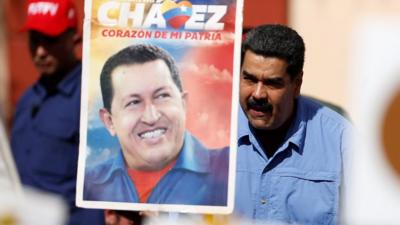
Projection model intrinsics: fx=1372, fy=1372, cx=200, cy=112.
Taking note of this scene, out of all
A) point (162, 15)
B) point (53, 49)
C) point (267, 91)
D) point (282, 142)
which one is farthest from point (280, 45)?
point (53, 49)

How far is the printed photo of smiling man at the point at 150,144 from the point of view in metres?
3.38

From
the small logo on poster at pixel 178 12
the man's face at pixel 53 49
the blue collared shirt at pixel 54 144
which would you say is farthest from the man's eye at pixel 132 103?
the man's face at pixel 53 49

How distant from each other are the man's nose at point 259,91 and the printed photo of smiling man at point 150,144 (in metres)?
0.18

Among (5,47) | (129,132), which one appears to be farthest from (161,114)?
(5,47)

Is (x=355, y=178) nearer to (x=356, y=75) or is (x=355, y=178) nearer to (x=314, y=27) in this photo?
(x=356, y=75)

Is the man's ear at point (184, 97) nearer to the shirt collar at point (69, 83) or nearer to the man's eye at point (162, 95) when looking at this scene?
the man's eye at point (162, 95)

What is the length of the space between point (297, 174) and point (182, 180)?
31 cm

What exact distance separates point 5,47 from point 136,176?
3.84 m

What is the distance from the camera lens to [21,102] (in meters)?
5.21

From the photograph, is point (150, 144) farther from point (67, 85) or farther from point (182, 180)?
point (67, 85)

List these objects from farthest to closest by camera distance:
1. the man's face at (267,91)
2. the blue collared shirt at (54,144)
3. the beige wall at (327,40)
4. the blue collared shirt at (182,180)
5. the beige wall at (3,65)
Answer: the beige wall at (3,65), the beige wall at (327,40), the blue collared shirt at (54,144), the man's face at (267,91), the blue collared shirt at (182,180)

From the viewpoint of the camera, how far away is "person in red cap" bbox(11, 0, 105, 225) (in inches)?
190

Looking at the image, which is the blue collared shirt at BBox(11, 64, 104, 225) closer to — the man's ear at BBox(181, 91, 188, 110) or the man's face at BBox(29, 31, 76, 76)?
the man's face at BBox(29, 31, 76, 76)

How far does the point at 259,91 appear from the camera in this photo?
3473mm
